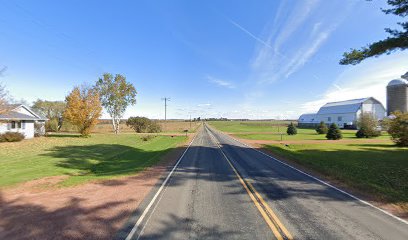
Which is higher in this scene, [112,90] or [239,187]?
[112,90]

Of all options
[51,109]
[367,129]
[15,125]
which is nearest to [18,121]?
[15,125]

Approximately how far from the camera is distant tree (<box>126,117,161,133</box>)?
6761 cm

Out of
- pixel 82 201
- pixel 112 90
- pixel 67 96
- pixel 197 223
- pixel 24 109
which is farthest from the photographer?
pixel 112 90

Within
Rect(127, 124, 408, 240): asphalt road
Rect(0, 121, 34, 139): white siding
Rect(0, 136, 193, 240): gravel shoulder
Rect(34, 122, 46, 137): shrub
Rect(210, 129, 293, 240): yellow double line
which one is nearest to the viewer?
Rect(210, 129, 293, 240): yellow double line

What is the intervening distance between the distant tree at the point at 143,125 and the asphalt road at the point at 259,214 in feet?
192

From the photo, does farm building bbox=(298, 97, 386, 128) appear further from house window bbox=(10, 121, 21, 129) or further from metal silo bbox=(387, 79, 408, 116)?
house window bbox=(10, 121, 21, 129)

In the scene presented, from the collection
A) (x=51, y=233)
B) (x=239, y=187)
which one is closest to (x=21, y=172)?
(x=51, y=233)

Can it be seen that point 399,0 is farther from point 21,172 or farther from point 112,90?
point 112,90

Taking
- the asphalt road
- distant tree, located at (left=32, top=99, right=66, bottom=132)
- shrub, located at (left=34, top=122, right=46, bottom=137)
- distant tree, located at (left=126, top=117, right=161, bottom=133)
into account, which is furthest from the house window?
the asphalt road

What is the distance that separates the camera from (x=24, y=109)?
39406mm

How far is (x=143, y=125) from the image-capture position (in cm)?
6762

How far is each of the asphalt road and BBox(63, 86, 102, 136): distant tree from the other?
128ft

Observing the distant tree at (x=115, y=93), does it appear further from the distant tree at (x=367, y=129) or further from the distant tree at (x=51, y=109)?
the distant tree at (x=367, y=129)

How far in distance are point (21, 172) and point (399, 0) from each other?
24.4m
